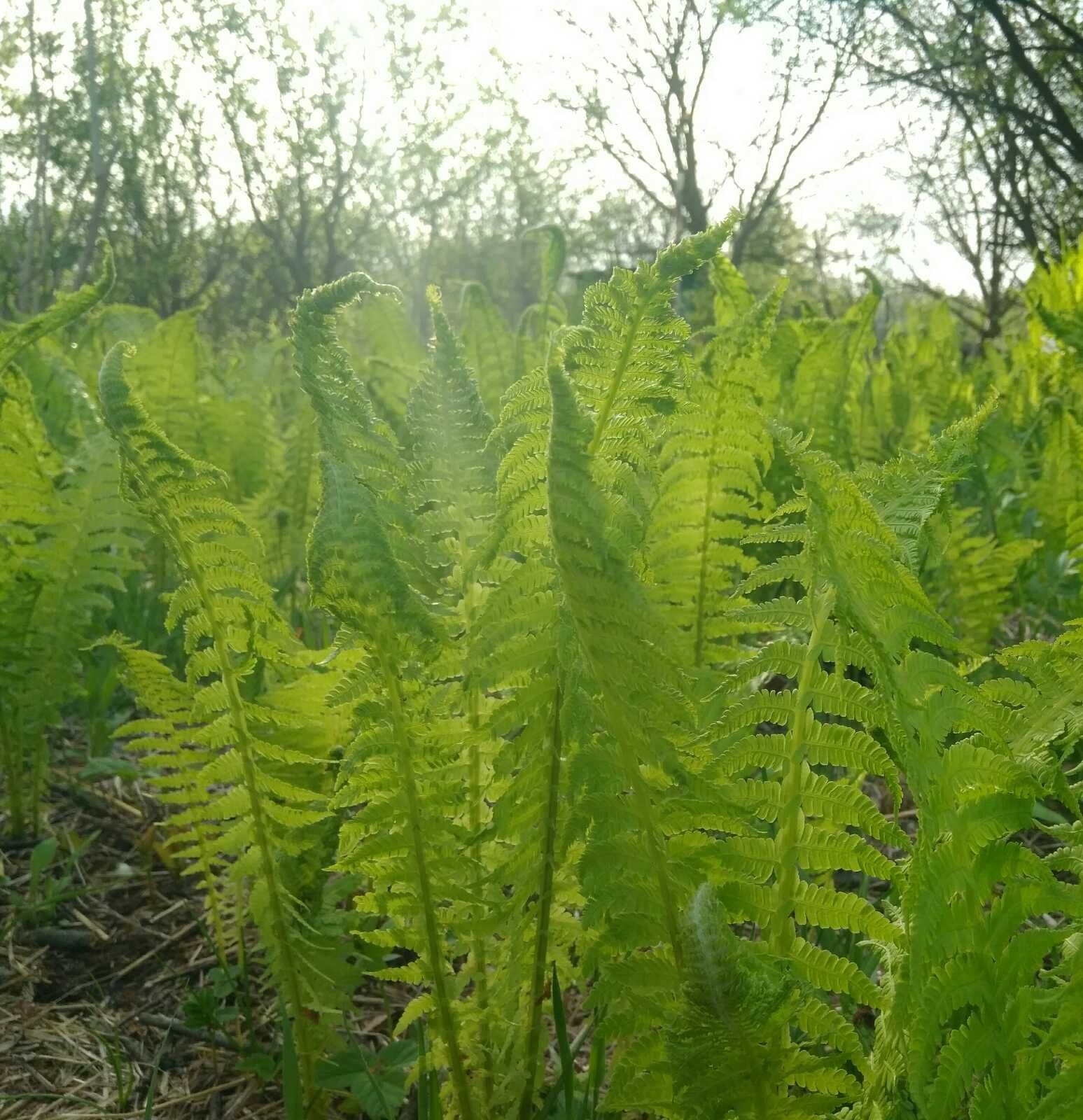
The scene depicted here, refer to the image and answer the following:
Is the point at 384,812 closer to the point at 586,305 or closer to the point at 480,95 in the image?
the point at 586,305

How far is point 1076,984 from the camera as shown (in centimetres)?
63

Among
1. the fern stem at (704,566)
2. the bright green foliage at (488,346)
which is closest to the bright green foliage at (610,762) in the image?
the fern stem at (704,566)

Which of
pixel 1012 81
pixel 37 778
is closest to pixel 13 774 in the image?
pixel 37 778

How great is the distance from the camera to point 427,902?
0.84m

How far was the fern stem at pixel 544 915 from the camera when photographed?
776 mm

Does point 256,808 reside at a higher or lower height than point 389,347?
lower

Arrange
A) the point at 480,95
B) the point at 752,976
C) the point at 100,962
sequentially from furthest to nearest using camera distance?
the point at 480,95, the point at 100,962, the point at 752,976

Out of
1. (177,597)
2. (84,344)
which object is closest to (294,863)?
(177,597)

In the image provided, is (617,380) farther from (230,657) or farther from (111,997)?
(111,997)

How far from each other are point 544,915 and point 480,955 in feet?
0.34

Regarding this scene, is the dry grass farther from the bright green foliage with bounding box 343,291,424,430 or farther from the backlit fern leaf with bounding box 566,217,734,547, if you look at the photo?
the bright green foliage with bounding box 343,291,424,430

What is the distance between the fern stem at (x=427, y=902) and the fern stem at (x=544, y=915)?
6cm

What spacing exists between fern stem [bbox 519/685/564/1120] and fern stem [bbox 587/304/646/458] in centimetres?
20

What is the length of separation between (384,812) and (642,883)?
0.22 m
